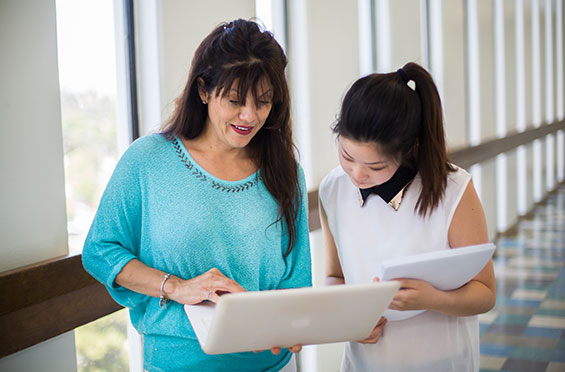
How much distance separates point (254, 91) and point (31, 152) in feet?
2.24

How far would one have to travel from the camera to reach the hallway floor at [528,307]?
391cm

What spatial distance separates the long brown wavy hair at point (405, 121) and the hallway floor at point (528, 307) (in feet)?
8.34

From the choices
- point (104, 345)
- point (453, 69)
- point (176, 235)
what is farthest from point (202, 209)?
point (453, 69)

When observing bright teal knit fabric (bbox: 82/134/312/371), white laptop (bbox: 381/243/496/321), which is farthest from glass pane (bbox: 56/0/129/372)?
white laptop (bbox: 381/243/496/321)

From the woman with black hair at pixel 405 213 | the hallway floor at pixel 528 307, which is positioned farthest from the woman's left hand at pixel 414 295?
the hallway floor at pixel 528 307

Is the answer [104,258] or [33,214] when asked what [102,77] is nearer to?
[33,214]

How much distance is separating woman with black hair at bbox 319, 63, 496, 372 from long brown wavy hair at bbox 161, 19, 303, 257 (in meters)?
0.15

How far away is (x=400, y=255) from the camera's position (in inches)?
65.9

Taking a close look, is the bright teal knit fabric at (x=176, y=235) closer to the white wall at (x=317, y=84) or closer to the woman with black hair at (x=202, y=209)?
the woman with black hair at (x=202, y=209)

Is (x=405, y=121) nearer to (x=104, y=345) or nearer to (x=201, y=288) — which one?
(x=201, y=288)

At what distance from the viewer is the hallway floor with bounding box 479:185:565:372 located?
12.8 ft

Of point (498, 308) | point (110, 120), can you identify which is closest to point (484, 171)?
point (498, 308)

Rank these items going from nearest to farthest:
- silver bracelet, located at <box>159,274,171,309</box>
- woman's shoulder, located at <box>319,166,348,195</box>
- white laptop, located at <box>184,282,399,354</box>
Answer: white laptop, located at <box>184,282,399,354</box> < silver bracelet, located at <box>159,274,171,309</box> < woman's shoulder, located at <box>319,166,348,195</box>

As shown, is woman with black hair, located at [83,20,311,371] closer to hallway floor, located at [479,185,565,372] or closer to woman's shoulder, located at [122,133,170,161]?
woman's shoulder, located at [122,133,170,161]
